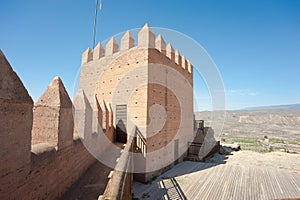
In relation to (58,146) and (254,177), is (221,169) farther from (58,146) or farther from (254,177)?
(58,146)

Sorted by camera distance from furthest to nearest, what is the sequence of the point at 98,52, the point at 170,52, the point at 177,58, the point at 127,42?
1. the point at 177,58
2. the point at 170,52
3. the point at 98,52
4. the point at 127,42

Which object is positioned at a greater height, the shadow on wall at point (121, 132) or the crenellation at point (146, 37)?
the crenellation at point (146, 37)

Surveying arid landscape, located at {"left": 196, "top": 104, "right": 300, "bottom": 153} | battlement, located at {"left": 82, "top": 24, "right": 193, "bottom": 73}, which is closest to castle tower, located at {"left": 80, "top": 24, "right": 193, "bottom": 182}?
battlement, located at {"left": 82, "top": 24, "right": 193, "bottom": 73}

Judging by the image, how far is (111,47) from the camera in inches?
493

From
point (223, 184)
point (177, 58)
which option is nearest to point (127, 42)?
point (177, 58)

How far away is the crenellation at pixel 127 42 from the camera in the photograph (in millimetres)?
11578

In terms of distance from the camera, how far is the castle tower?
1028cm

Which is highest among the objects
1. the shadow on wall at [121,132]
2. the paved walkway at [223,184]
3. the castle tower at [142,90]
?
the castle tower at [142,90]

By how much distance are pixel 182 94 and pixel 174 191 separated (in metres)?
8.95

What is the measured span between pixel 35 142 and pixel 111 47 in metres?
9.39

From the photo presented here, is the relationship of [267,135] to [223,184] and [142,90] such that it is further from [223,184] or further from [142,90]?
[142,90]

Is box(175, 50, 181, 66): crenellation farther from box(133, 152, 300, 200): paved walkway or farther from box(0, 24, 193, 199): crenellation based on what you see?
box(133, 152, 300, 200): paved walkway

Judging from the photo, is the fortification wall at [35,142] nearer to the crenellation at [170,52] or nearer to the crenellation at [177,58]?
the crenellation at [170,52]

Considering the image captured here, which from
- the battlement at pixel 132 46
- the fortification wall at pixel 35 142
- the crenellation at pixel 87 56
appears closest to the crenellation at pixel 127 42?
the battlement at pixel 132 46
